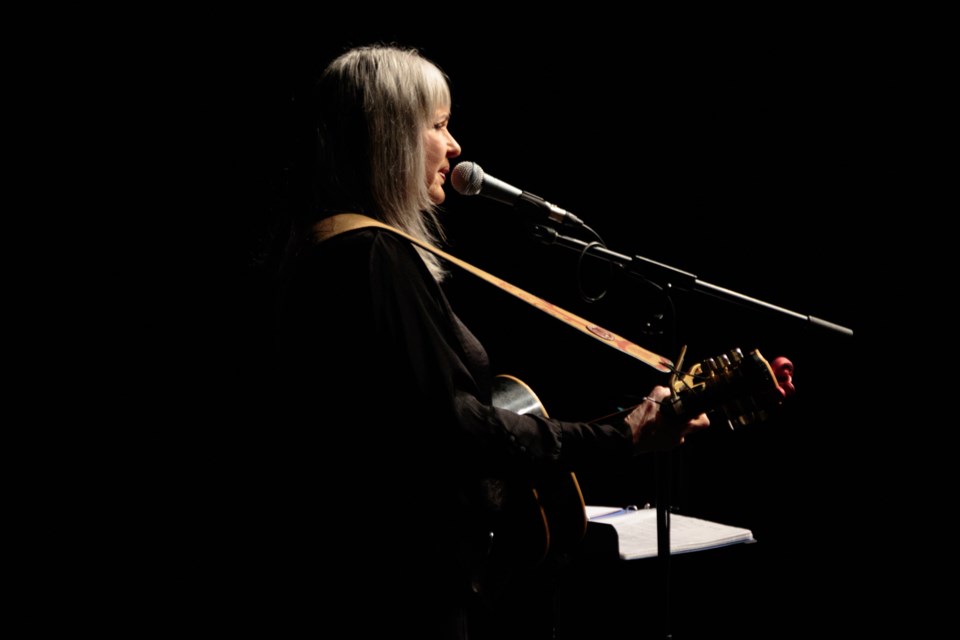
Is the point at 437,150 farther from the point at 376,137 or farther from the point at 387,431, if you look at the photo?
the point at 387,431

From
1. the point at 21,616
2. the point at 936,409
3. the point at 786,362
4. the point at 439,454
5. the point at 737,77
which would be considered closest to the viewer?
the point at 439,454

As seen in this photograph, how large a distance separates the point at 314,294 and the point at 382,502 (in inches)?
13.7

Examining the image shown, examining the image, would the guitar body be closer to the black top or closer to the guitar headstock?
the black top

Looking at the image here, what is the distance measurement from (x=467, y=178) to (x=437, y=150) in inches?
5.7

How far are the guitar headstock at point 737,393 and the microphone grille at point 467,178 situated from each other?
595 millimetres

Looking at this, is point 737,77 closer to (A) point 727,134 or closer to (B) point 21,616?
(A) point 727,134

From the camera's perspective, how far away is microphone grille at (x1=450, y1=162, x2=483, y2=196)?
1599 mm

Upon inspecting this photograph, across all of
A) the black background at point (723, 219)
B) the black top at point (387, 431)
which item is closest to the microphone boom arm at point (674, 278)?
the black top at point (387, 431)

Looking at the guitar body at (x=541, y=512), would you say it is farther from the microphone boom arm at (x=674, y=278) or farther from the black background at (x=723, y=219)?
the black background at (x=723, y=219)

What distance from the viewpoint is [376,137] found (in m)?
1.38

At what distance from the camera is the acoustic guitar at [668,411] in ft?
4.44

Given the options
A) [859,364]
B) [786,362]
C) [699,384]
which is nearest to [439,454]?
[699,384]

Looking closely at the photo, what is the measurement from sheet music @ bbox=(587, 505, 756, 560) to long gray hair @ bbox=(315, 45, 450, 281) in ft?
2.34

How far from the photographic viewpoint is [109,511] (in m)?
2.16
